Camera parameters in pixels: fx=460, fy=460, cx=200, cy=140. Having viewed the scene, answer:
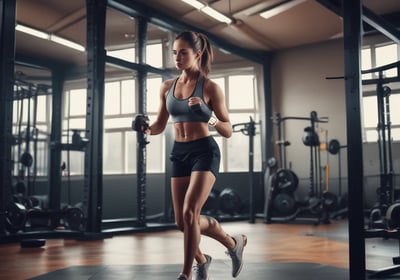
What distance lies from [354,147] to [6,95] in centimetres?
355

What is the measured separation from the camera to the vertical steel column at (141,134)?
19.3ft

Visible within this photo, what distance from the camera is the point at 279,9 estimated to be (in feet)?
21.9

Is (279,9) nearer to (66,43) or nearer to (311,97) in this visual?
(311,97)

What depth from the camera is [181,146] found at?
94.4 inches

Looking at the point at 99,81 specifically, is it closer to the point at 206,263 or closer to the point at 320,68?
the point at 206,263

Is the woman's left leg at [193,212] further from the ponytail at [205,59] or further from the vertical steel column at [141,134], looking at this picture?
the vertical steel column at [141,134]

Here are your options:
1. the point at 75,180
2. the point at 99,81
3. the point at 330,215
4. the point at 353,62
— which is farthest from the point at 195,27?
the point at 353,62

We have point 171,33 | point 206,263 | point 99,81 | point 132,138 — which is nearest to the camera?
point 206,263

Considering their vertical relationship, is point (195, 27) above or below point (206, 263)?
above

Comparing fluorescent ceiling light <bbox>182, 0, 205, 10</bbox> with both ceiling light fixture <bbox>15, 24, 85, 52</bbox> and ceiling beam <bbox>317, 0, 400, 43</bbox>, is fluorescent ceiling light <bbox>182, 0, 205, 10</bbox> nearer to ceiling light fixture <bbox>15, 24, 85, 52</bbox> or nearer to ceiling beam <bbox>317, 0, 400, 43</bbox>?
ceiling light fixture <bbox>15, 24, 85, 52</bbox>

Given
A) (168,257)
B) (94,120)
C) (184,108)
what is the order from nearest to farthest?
(184,108), (168,257), (94,120)

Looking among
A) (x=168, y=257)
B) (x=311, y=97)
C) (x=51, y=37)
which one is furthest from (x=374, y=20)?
(x=311, y=97)

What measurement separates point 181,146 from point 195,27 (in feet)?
17.1

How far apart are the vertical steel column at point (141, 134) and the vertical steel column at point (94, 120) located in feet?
1.93
